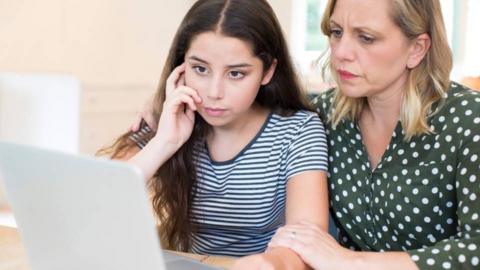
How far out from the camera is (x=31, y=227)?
76 cm

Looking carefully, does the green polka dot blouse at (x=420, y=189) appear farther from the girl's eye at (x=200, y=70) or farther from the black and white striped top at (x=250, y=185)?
the girl's eye at (x=200, y=70)

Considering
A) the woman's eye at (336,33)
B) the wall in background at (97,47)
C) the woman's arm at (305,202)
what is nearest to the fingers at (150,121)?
the woman's arm at (305,202)

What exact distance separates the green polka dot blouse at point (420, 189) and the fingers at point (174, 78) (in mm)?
344

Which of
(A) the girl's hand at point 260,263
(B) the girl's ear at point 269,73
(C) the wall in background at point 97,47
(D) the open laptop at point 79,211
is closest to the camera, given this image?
(D) the open laptop at point 79,211

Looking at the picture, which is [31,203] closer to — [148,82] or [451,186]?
[451,186]

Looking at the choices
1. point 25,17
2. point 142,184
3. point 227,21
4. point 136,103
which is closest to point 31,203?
point 142,184

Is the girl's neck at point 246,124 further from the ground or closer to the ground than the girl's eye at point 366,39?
closer to the ground

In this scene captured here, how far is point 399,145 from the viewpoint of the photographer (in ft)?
3.71

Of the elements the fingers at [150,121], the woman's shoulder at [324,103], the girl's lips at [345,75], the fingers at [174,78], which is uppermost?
the girl's lips at [345,75]

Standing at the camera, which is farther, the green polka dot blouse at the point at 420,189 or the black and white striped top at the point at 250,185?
the black and white striped top at the point at 250,185

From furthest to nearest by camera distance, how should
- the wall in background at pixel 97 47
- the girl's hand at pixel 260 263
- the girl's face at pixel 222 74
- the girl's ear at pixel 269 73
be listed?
the wall in background at pixel 97 47 < the girl's ear at pixel 269 73 < the girl's face at pixel 222 74 < the girl's hand at pixel 260 263

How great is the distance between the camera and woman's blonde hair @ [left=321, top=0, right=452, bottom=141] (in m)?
1.07

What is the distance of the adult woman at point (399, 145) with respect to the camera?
98 centimetres

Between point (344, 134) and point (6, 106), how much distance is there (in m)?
0.69
